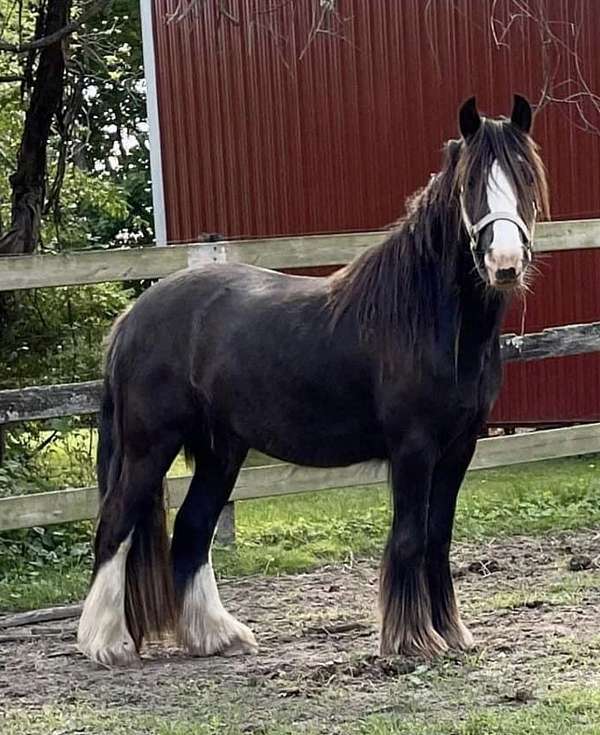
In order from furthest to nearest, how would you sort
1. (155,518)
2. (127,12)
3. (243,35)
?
(127,12) → (243,35) → (155,518)

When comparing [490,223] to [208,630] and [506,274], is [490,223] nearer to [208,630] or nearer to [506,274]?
[506,274]

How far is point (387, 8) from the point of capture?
10.7 meters

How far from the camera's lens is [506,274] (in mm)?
4281

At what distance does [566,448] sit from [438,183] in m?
3.07

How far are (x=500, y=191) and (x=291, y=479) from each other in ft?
9.00

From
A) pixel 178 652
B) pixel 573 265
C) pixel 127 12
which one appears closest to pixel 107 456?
pixel 178 652

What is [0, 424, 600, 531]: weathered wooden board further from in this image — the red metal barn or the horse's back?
the red metal barn

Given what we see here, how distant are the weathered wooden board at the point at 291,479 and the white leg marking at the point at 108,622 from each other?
107cm

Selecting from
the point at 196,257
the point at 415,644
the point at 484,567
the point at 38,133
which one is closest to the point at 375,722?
the point at 415,644

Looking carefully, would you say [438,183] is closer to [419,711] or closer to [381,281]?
[381,281]

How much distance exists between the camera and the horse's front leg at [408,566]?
4.71 meters

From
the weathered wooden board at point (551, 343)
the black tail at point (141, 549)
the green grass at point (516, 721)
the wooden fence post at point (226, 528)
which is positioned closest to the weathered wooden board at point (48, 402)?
the black tail at point (141, 549)

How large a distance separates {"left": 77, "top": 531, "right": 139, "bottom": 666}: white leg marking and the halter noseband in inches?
74.6

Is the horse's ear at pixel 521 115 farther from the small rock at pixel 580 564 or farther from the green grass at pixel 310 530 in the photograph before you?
the green grass at pixel 310 530
